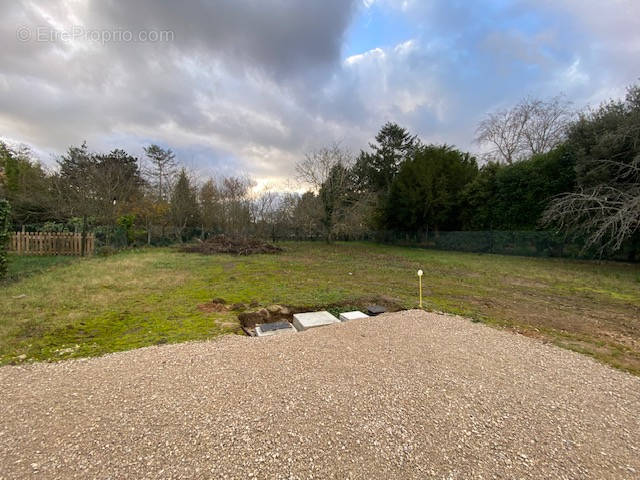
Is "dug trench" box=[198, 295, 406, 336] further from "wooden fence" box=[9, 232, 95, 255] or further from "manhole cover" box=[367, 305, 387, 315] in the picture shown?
"wooden fence" box=[9, 232, 95, 255]

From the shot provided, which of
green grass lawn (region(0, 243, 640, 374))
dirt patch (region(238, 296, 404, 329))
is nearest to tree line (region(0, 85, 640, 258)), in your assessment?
green grass lawn (region(0, 243, 640, 374))

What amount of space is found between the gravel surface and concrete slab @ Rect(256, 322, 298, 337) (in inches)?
21.2

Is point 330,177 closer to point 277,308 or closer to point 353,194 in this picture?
point 353,194

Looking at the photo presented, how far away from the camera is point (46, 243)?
12.4m

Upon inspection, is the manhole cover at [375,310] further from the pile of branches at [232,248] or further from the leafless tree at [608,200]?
the pile of branches at [232,248]

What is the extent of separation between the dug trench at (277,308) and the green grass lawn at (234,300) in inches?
5.5

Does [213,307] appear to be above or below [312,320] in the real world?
below

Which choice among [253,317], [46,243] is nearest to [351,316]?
[253,317]

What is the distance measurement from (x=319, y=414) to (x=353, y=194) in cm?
2170

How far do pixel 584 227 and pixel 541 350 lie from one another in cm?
1316

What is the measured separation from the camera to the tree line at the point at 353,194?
490 inches

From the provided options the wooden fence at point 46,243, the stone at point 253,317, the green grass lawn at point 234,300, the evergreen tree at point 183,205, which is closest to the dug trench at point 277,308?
the stone at point 253,317

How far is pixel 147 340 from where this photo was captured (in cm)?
338

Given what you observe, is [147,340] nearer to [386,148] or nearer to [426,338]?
[426,338]
